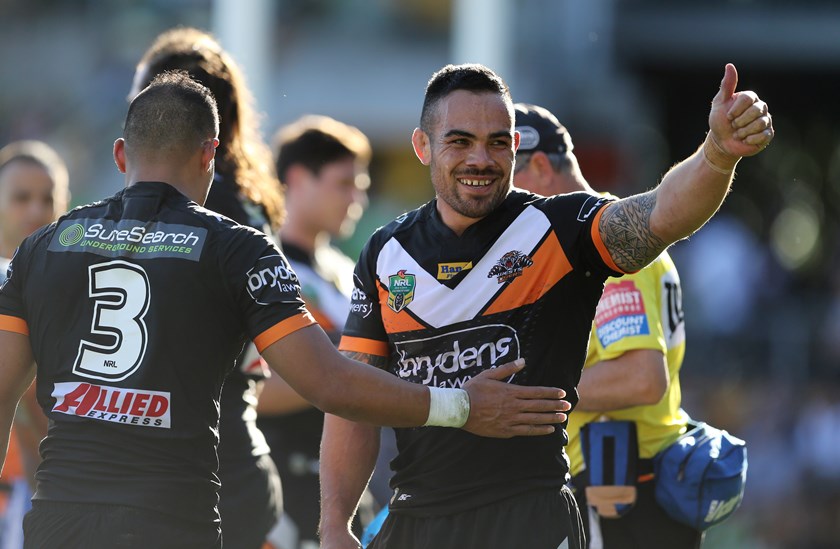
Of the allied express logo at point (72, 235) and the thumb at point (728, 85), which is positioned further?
the allied express logo at point (72, 235)

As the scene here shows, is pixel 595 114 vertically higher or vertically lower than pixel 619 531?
higher

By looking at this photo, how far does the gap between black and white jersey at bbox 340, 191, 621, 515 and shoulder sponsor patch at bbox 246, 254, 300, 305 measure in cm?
66

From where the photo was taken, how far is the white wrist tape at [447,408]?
4.26 meters

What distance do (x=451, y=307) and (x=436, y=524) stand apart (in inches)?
29.1

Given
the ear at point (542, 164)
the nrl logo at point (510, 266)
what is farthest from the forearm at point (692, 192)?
the ear at point (542, 164)

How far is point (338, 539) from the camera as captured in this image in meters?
4.66

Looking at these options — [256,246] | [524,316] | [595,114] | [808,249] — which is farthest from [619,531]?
[808,249]

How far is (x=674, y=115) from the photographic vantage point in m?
26.1

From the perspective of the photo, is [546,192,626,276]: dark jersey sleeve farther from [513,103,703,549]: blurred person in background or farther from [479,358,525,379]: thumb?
[513,103,703,549]: blurred person in background

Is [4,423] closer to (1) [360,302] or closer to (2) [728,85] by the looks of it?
(1) [360,302]

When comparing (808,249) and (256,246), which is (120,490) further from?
(808,249)

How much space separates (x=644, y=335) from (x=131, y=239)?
2.14m

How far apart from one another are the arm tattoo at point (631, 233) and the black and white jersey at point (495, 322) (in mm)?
47

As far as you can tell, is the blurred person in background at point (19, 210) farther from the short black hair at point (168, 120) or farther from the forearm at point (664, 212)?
the forearm at point (664, 212)
